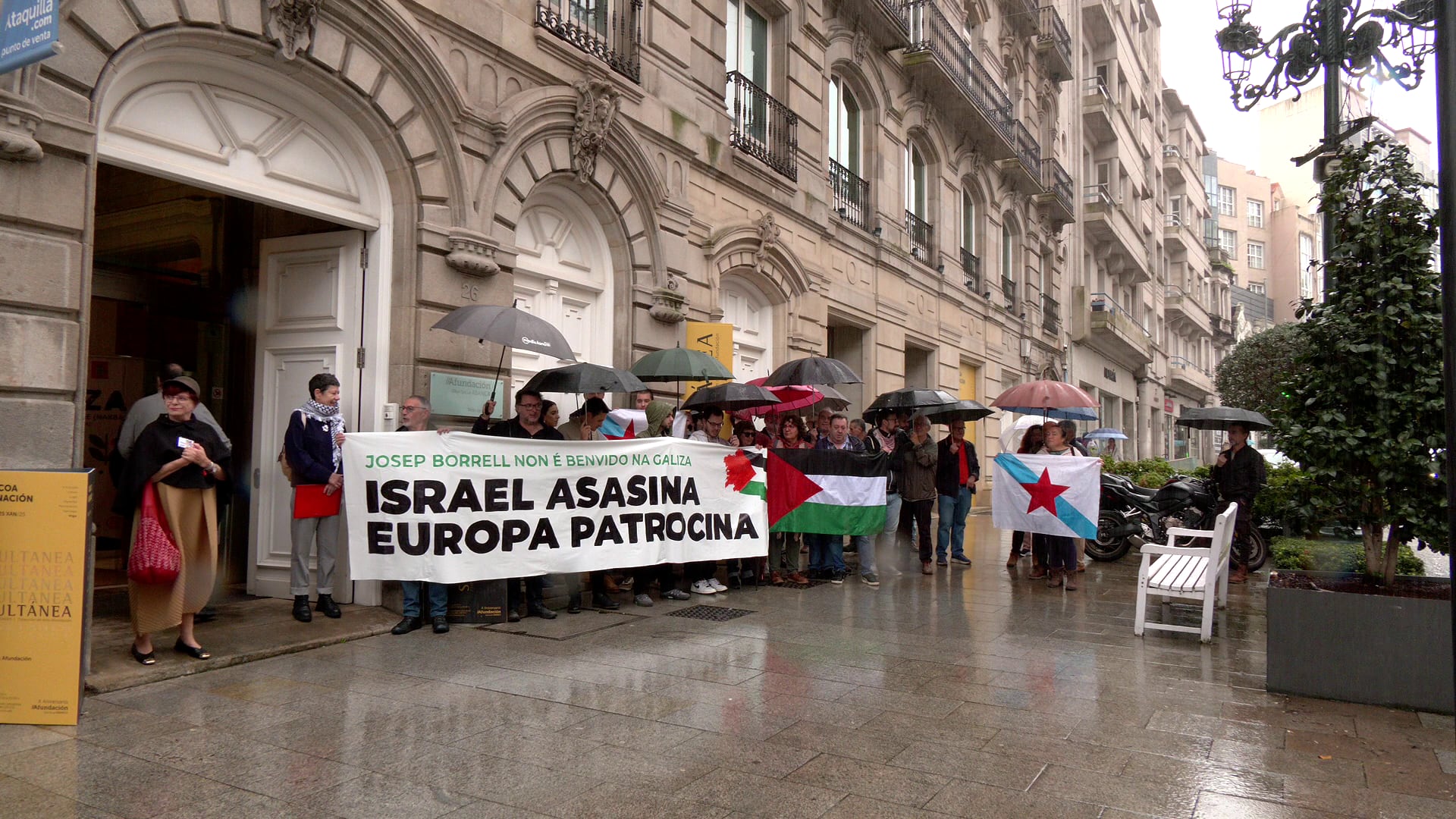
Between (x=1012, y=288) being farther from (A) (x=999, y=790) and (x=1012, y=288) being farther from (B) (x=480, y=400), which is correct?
(A) (x=999, y=790)

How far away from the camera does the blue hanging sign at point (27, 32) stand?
4.86m

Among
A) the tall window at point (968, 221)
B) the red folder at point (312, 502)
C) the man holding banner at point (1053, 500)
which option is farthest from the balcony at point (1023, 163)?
the red folder at point (312, 502)

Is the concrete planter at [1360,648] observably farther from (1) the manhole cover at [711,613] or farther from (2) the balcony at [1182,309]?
(2) the balcony at [1182,309]

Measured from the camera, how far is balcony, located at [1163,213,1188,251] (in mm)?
50531

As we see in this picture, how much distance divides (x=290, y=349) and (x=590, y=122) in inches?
153

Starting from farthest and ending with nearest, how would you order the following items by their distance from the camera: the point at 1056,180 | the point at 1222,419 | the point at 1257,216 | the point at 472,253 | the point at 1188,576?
the point at 1257,216
the point at 1056,180
the point at 1222,419
the point at 472,253
the point at 1188,576

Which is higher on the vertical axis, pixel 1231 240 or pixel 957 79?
pixel 1231 240

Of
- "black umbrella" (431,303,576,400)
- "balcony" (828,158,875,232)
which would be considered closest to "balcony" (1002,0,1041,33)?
"balcony" (828,158,875,232)

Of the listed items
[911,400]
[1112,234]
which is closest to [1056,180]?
[1112,234]

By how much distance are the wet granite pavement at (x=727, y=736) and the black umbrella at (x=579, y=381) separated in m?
2.13

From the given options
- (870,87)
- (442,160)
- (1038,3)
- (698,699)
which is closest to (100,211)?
(442,160)

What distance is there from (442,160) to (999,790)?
714 centimetres

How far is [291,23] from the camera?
7395 mm

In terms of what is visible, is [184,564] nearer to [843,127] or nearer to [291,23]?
[291,23]
